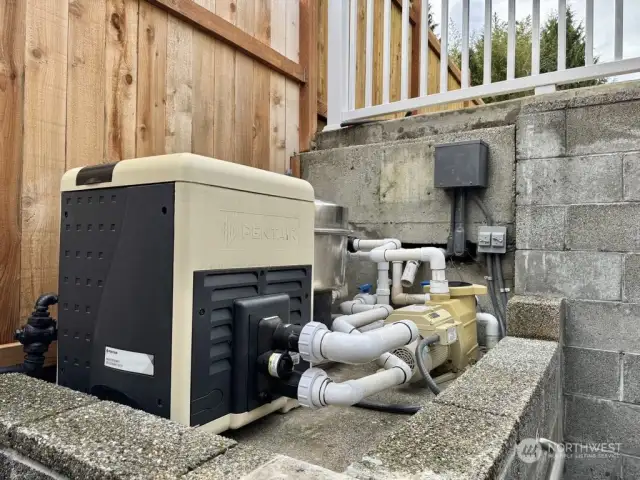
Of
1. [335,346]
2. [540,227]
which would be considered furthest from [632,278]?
[335,346]

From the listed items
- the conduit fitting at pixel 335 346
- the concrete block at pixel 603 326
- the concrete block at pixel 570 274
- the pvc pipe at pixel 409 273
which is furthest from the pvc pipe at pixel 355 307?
the conduit fitting at pixel 335 346

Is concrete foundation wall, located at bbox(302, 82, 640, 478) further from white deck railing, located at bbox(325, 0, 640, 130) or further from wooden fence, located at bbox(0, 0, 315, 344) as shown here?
wooden fence, located at bbox(0, 0, 315, 344)

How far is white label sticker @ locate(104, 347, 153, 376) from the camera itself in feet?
2.92

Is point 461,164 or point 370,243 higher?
point 461,164

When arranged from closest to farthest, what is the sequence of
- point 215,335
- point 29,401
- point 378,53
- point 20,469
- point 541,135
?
point 20,469, point 29,401, point 215,335, point 541,135, point 378,53

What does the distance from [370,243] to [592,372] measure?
101 cm

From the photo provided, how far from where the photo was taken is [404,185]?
2158 mm

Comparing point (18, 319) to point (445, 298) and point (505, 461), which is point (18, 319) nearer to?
point (505, 461)

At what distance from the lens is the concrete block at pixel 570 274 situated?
158 centimetres

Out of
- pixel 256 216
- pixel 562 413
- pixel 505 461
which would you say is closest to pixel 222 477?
pixel 505 461

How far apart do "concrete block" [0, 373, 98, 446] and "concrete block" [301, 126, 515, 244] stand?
1611 mm

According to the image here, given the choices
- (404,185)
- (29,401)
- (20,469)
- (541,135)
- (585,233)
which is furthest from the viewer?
(404,185)

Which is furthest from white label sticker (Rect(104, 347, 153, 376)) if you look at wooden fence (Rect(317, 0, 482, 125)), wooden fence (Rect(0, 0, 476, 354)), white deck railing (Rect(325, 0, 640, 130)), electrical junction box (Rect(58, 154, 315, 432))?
wooden fence (Rect(317, 0, 482, 125))

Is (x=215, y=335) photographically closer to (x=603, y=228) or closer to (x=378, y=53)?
(x=603, y=228)
